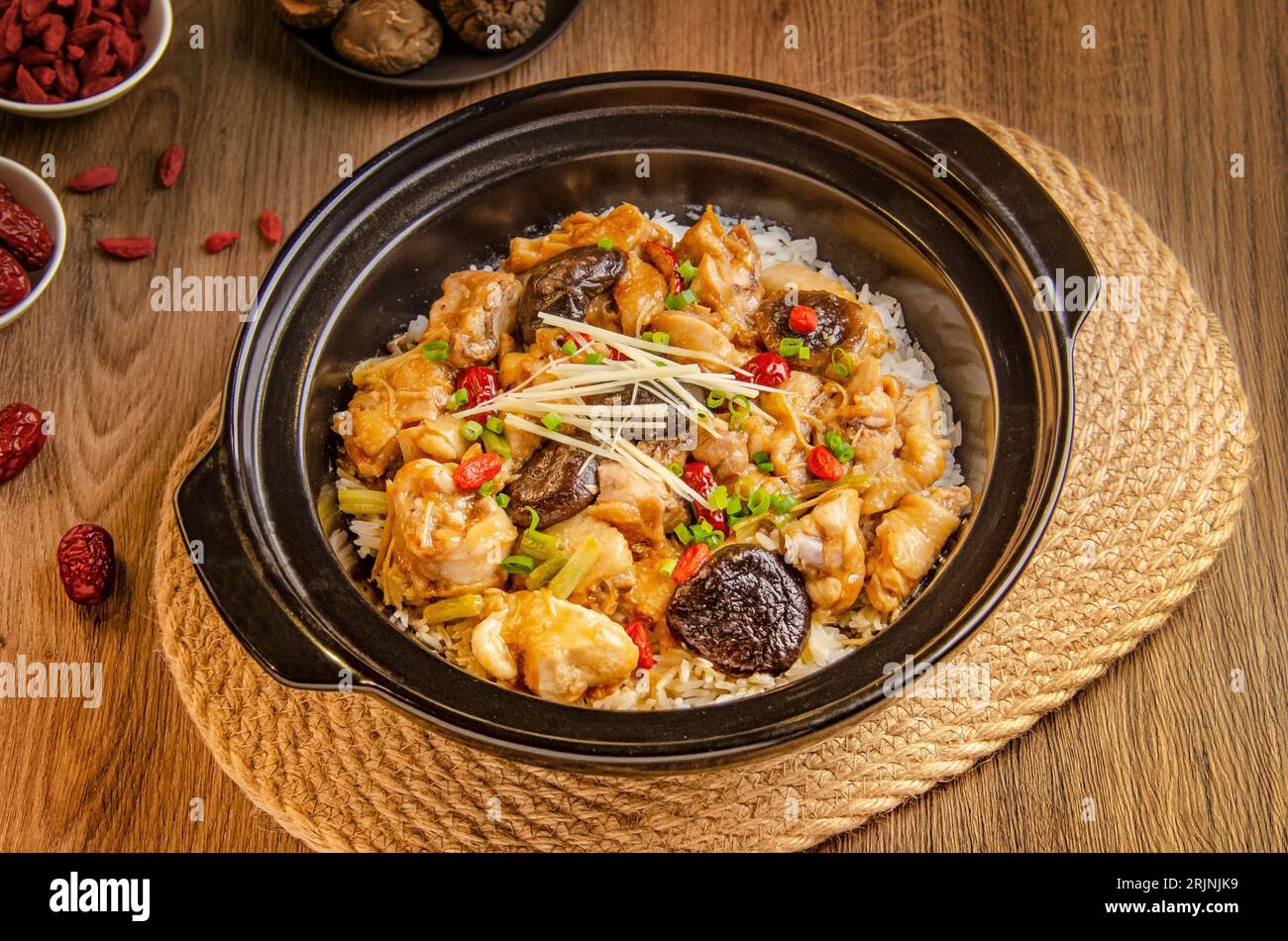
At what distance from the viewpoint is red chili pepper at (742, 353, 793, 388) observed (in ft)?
11.9

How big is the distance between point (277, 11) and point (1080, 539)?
3777 millimetres

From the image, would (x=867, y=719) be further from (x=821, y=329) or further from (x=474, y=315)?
(x=474, y=315)

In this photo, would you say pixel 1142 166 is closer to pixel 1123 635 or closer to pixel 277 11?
pixel 1123 635

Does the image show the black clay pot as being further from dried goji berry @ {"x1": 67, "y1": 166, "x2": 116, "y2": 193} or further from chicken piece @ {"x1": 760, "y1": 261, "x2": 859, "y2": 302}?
dried goji berry @ {"x1": 67, "y1": 166, "x2": 116, "y2": 193}

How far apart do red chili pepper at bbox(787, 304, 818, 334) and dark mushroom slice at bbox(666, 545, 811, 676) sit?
813 mm

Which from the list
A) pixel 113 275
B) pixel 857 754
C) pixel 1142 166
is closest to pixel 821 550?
pixel 857 754

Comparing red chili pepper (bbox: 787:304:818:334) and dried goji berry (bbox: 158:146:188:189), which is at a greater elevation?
dried goji berry (bbox: 158:146:188:189)

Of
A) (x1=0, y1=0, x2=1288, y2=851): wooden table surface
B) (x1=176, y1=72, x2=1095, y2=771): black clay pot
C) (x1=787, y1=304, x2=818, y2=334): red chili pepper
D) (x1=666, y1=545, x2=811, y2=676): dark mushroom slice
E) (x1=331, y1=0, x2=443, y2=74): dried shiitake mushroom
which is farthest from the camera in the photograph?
(x1=331, y1=0, x2=443, y2=74): dried shiitake mushroom

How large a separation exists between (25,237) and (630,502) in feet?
8.69

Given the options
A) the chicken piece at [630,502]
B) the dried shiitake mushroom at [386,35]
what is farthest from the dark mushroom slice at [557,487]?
the dried shiitake mushroom at [386,35]

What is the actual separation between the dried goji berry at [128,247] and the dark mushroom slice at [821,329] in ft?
8.44

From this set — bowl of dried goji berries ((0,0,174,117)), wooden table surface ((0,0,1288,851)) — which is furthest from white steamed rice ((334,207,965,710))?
bowl of dried goji berries ((0,0,174,117))

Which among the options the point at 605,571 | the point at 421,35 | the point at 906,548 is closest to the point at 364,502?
the point at 605,571

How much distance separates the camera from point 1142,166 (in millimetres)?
4672
